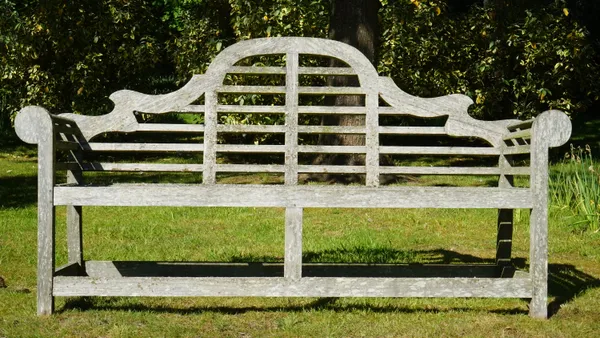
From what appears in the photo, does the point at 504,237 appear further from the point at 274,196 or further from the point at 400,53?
the point at 400,53

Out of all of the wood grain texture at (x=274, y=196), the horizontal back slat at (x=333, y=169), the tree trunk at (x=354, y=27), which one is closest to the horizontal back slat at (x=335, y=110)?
the horizontal back slat at (x=333, y=169)

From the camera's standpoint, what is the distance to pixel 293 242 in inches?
185

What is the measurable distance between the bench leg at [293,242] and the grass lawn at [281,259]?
0.30 meters

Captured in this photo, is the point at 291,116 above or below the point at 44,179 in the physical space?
above

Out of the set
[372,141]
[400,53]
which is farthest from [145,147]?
[400,53]

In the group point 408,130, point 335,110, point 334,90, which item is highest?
point 334,90

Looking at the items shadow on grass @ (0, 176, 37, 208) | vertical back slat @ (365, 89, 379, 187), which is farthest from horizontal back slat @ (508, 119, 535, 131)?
shadow on grass @ (0, 176, 37, 208)

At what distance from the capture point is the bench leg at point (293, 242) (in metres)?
4.67

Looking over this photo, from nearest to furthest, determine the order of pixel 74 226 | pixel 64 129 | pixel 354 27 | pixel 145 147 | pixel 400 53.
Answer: pixel 64 129
pixel 145 147
pixel 74 226
pixel 354 27
pixel 400 53

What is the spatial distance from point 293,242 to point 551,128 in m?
1.55

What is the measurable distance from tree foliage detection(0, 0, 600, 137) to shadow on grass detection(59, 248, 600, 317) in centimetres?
773

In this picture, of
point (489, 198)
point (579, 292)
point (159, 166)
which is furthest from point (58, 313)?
point (579, 292)

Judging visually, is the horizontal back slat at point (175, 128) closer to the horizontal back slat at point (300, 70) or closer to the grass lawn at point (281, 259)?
the horizontal back slat at point (300, 70)

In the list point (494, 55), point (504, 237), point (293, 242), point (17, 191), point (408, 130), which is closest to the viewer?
point (293, 242)
